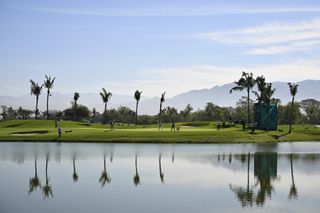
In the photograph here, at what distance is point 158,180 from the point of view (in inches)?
1494

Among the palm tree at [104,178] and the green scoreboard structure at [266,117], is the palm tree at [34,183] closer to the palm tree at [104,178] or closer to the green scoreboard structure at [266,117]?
the palm tree at [104,178]

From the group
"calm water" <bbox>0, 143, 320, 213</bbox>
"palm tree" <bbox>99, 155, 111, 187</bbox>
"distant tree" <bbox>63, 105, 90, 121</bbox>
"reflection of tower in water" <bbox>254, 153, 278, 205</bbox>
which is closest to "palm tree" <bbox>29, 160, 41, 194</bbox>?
"calm water" <bbox>0, 143, 320, 213</bbox>

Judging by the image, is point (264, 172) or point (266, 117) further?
point (266, 117)

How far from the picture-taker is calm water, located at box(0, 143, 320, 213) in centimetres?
2853

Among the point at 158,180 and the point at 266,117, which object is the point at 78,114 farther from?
the point at 158,180

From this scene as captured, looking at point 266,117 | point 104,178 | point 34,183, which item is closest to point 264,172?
point 104,178

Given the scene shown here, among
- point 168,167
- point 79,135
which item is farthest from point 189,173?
point 79,135

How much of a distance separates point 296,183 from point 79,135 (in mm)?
49850

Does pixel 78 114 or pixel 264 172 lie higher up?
pixel 78 114

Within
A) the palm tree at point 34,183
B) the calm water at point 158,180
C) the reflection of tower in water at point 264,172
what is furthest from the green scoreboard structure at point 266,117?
the palm tree at point 34,183

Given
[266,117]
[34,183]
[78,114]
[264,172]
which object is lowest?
[34,183]

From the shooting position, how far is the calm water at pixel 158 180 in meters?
28.5

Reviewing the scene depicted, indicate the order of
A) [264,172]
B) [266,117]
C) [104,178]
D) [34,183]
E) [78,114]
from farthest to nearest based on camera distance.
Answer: [78,114], [266,117], [264,172], [104,178], [34,183]

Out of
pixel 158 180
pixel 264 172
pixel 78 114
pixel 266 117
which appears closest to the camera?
pixel 158 180
